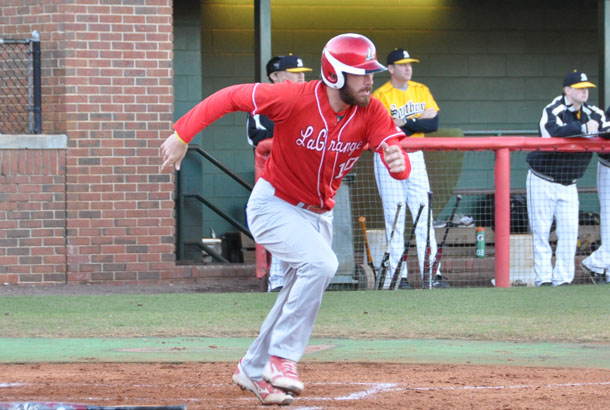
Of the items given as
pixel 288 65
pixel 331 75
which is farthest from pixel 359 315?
pixel 331 75

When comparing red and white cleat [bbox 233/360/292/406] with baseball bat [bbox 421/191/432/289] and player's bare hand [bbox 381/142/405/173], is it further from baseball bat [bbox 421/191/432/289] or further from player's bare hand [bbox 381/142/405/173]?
baseball bat [bbox 421/191/432/289]

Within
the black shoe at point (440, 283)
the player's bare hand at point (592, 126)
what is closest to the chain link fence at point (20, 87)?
the black shoe at point (440, 283)

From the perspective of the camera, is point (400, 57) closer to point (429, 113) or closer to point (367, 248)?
point (429, 113)

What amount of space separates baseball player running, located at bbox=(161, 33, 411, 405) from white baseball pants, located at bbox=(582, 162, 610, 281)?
18.5ft

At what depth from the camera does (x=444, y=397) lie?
4.86 metres

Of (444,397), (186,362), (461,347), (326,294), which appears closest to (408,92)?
(326,294)

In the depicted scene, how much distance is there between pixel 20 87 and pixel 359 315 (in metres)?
4.90

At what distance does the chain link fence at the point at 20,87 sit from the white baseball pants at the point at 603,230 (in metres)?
6.06

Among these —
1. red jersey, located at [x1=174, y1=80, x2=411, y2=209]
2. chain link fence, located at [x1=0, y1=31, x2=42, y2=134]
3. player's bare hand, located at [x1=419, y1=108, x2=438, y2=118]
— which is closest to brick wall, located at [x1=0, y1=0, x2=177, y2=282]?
chain link fence, located at [x1=0, y1=31, x2=42, y2=134]

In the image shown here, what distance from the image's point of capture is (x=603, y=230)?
10.0 meters

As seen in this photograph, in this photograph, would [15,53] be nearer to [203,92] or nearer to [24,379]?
[203,92]

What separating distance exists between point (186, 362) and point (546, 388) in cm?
223

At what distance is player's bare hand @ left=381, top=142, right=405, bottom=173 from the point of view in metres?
4.73

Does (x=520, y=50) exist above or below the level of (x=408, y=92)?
above
